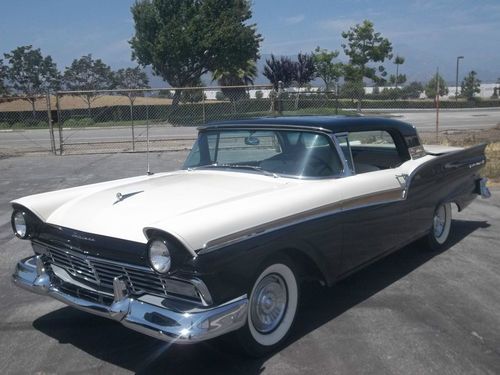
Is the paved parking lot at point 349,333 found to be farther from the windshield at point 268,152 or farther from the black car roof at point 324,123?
the black car roof at point 324,123

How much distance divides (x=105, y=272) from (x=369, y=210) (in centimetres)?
210

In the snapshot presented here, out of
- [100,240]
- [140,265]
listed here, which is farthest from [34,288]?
[140,265]

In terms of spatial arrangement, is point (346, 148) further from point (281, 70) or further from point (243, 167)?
point (281, 70)

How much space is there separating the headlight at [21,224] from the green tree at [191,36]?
29.1 metres

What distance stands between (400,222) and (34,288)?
3.00 m

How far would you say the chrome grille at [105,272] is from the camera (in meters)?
3.22

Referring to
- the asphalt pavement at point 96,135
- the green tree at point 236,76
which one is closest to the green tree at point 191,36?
the green tree at point 236,76

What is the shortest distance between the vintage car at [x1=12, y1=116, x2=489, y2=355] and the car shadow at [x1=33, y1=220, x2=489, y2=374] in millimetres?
239

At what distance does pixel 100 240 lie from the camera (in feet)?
11.2

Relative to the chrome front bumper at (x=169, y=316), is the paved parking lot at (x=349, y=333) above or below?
below

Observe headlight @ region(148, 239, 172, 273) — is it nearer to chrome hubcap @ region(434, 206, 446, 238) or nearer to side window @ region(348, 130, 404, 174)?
side window @ region(348, 130, 404, 174)

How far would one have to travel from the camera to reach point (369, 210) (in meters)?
4.38

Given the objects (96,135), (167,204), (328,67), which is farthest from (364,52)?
(167,204)

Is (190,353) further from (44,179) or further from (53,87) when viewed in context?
(53,87)
